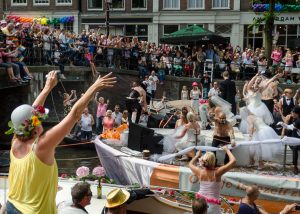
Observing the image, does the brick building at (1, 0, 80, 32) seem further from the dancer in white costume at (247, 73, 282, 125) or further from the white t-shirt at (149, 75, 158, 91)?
the dancer in white costume at (247, 73, 282, 125)

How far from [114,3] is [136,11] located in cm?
172

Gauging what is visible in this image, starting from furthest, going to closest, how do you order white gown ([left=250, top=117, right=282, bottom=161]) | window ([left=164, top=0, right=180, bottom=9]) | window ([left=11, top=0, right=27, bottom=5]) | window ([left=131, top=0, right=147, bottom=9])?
window ([left=11, top=0, right=27, bottom=5]), window ([left=131, top=0, right=147, bottom=9]), window ([left=164, top=0, right=180, bottom=9]), white gown ([left=250, top=117, right=282, bottom=161])

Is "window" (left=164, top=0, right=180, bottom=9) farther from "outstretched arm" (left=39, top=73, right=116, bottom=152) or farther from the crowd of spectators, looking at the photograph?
"outstretched arm" (left=39, top=73, right=116, bottom=152)

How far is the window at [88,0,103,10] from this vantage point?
35.5m

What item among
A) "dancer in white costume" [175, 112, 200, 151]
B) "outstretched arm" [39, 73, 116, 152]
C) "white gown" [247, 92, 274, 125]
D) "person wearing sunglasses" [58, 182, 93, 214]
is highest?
"outstretched arm" [39, 73, 116, 152]

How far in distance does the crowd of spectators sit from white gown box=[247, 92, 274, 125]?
9.48 metres

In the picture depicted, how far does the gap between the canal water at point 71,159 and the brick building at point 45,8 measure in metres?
20.4

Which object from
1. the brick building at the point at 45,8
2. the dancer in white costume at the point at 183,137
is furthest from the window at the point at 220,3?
the dancer in white costume at the point at 183,137

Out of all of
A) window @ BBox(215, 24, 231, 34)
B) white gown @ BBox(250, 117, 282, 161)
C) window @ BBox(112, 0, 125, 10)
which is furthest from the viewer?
window @ BBox(112, 0, 125, 10)

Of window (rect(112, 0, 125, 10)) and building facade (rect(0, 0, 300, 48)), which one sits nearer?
building facade (rect(0, 0, 300, 48))

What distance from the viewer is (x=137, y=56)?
24.6m

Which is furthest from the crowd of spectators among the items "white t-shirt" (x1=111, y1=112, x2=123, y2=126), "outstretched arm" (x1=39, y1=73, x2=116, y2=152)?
"outstretched arm" (x1=39, y1=73, x2=116, y2=152)

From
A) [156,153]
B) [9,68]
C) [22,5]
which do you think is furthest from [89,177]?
[22,5]

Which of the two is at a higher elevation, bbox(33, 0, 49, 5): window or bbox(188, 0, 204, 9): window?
bbox(33, 0, 49, 5): window
